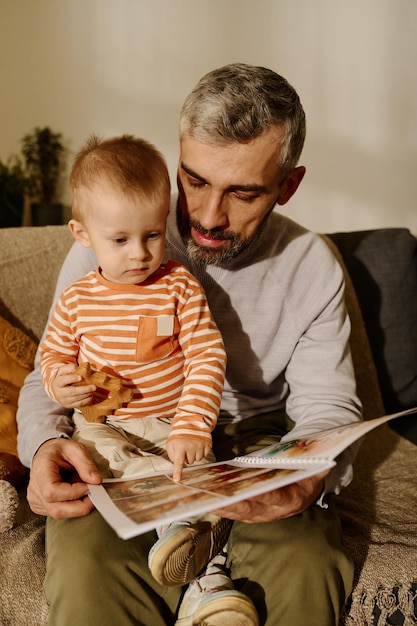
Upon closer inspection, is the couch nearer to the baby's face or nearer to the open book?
the open book

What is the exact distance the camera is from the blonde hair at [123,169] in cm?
100

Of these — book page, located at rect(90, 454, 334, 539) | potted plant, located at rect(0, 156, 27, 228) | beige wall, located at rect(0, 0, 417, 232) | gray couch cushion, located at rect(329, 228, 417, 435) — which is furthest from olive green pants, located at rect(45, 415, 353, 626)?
potted plant, located at rect(0, 156, 27, 228)

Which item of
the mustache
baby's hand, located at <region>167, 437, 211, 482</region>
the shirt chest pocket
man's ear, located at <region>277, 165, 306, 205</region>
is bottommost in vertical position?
baby's hand, located at <region>167, 437, 211, 482</region>

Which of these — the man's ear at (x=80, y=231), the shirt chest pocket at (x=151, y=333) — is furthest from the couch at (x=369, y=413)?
the man's ear at (x=80, y=231)

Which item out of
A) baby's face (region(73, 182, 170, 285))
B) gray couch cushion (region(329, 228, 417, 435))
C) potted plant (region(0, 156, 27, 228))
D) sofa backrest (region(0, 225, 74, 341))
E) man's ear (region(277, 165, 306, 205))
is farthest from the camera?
potted plant (region(0, 156, 27, 228))

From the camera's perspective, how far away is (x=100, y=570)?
0.92m

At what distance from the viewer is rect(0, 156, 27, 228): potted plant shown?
4068 millimetres

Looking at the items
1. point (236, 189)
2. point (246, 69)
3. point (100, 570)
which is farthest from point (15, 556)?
point (246, 69)

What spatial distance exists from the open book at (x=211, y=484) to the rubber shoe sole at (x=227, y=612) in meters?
0.15

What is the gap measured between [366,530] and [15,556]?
71 cm

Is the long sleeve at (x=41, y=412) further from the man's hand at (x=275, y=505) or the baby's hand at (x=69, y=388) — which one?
the man's hand at (x=275, y=505)

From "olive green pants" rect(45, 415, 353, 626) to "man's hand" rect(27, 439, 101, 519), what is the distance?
0.10ft

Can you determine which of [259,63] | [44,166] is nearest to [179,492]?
[259,63]

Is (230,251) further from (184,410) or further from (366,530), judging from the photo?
(366,530)
